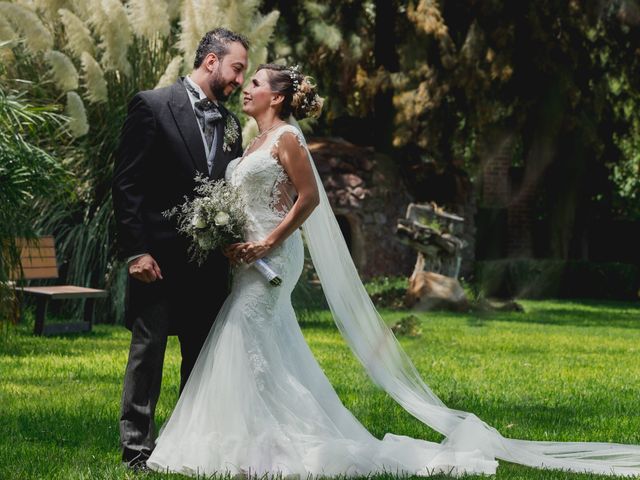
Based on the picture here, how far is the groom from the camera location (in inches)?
144

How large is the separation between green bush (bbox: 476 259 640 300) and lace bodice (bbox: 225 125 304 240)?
257cm

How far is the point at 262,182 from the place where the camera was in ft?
13.0

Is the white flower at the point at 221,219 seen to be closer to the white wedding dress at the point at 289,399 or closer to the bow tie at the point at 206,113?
the white wedding dress at the point at 289,399

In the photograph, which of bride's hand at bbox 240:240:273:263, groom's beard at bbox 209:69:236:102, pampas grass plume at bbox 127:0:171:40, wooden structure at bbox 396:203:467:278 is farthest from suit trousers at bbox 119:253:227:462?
wooden structure at bbox 396:203:467:278

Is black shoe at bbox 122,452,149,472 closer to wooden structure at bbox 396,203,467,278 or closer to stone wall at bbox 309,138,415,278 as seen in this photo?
wooden structure at bbox 396,203,467,278

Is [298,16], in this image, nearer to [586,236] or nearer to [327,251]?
[327,251]

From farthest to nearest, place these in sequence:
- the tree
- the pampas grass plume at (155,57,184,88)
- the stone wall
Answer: the stone wall, the pampas grass plume at (155,57,184,88), the tree

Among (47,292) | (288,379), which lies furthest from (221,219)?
(47,292)

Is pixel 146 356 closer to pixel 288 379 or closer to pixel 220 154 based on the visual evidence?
pixel 288 379

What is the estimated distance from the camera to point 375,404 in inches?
216

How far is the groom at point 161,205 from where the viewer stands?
144 inches

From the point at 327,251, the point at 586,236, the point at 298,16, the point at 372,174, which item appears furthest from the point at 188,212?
the point at 372,174

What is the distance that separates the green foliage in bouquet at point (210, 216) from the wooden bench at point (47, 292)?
5601 mm

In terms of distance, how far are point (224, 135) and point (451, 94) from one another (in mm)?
2662
